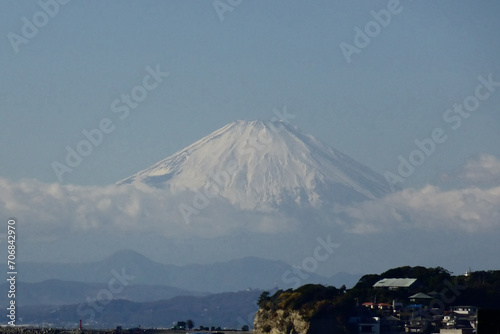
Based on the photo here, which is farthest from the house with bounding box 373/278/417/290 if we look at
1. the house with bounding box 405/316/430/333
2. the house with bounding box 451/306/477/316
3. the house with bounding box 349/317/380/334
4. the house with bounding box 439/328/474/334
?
the house with bounding box 439/328/474/334

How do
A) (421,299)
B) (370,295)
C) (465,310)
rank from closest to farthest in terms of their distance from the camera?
(465,310)
(421,299)
(370,295)

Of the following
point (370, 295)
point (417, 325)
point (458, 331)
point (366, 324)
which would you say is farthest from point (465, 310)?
point (370, 295)

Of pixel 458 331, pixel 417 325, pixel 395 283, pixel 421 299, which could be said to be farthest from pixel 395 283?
pixel 458 331

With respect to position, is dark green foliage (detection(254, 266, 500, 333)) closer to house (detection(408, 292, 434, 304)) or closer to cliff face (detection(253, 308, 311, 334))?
cliff face (detection(253, 308, 311, 334))

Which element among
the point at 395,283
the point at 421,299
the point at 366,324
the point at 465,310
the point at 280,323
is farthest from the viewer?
the point at 395,283

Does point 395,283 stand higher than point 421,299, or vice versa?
point 395,283

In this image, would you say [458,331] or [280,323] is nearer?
[458,331]

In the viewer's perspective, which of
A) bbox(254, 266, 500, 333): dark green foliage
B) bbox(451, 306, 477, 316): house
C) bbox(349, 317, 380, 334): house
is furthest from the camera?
bbox(451, 306, 477, 316): house

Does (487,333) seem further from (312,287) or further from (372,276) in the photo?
(372,276)

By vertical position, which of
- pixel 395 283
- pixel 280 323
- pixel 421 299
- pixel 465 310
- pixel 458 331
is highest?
pixel 395 283

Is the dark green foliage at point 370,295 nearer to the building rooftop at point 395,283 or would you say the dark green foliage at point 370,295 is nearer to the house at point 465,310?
the building rooftop at point 395,283

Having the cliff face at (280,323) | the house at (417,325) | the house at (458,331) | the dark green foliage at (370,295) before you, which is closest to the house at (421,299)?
the dark green foliage at (370,295)

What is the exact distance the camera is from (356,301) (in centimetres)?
9762

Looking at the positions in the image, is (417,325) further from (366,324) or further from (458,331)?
(458,331)
